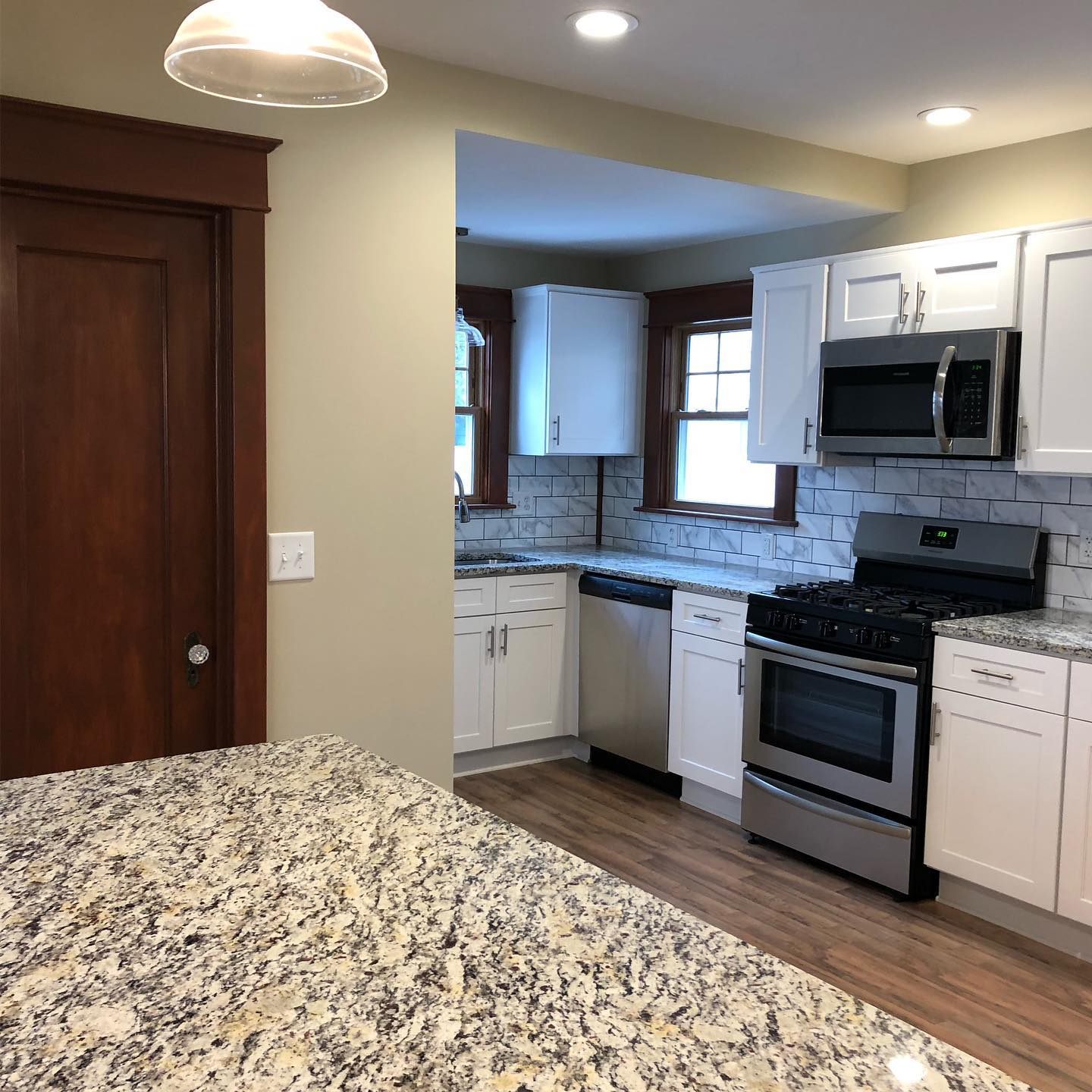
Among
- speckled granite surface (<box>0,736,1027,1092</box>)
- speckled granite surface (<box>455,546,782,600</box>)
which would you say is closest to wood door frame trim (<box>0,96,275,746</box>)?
speckled granite surface (<box>0,736,1027,1092</box>)

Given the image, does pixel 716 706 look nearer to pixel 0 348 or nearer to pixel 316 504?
pixel 316 504

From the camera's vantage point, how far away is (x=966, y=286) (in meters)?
3.64

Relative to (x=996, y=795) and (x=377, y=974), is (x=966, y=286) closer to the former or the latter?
(x=996, y=795)

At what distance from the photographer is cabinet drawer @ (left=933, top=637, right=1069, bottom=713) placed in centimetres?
313

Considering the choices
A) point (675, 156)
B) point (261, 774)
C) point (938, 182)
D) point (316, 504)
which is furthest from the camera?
point (938, 182)

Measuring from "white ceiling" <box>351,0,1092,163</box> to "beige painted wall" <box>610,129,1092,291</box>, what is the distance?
14 cm

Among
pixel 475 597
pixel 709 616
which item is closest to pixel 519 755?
pixel 475 597

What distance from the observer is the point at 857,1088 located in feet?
3.00

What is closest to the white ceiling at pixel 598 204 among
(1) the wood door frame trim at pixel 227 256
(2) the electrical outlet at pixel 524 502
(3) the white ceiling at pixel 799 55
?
Result: (3) the white ceiling at pixel 799 55

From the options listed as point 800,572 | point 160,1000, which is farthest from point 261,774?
point 800,572

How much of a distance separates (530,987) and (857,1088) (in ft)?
1.05

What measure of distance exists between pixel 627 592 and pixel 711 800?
0.92 metres

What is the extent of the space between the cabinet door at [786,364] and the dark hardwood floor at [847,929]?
1.52 m

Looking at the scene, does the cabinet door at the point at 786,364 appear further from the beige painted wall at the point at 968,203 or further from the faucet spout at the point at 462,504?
the faucet spout at the point at 462,504
